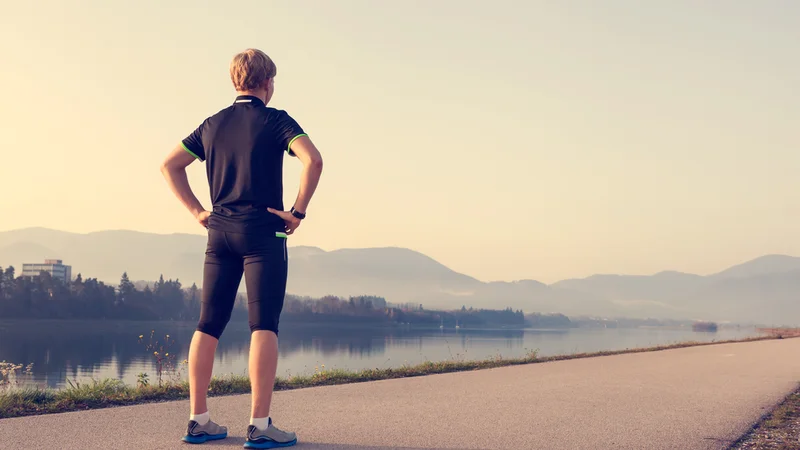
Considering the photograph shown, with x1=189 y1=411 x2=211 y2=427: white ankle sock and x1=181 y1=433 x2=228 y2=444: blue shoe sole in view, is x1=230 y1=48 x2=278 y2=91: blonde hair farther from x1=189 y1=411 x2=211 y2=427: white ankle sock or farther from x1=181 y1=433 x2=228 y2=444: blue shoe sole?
x1=181 y1=433 x2=228 y2=444: blue shoe sole

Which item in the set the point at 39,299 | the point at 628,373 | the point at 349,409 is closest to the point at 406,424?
the point at 349,409

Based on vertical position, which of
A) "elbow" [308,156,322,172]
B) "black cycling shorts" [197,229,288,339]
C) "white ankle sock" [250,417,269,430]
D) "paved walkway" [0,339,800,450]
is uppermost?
"elbow" [308,156,322,172]

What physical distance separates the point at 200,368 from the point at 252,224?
0.90m

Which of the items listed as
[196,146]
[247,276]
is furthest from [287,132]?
[247,276]

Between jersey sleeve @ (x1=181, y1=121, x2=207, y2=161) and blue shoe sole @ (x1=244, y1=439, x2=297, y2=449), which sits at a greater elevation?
jersey sleeve @ (x1=181, y1=121, x2=207, y2=161)

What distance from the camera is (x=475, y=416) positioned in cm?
555

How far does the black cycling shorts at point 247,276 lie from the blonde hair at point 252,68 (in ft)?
2.91

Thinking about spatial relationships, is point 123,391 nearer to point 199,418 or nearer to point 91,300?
point 199,418

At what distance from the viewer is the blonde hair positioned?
4.26 meters

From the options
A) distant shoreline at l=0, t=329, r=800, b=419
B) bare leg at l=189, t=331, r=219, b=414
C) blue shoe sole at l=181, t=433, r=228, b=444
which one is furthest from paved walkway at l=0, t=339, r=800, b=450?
distant shoreline at l=0, t=329, r=800, b=419

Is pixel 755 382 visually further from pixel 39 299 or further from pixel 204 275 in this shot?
pixel 39 299

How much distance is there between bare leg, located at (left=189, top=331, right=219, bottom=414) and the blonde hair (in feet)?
4.85

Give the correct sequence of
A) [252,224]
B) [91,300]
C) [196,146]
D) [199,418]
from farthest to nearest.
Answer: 1. [91,300]
2. [196,146]
3. [199,418]
4. [252,224]

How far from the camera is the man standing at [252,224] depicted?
13.4ft
